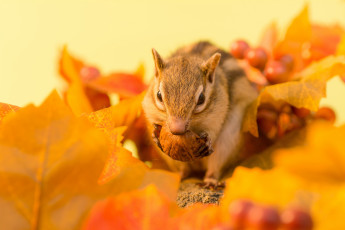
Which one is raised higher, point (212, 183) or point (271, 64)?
point (271, 64)

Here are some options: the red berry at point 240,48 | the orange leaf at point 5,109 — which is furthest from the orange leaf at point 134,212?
the red berry at point 240,48

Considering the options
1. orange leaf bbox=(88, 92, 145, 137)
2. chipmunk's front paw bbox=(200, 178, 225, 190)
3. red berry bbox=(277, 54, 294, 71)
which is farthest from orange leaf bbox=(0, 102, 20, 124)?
red berry bbox=(277, 54, 294, 71)

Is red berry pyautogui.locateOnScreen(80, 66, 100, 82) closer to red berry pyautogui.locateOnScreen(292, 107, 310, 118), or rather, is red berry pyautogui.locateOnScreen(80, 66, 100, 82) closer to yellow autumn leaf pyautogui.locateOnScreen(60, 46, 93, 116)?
yellow autumn leaf pyautogui.locateOnScreen(60, 46, 93, 116)

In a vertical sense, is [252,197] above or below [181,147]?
above

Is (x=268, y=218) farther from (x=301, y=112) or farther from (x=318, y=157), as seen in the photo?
(x=301, y=112)

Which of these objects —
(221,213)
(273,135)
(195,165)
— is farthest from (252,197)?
(195,165)

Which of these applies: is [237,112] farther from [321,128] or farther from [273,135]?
[321,128]

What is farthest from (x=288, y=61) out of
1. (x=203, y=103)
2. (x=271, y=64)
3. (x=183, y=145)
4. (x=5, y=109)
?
(x=5, y=109)
